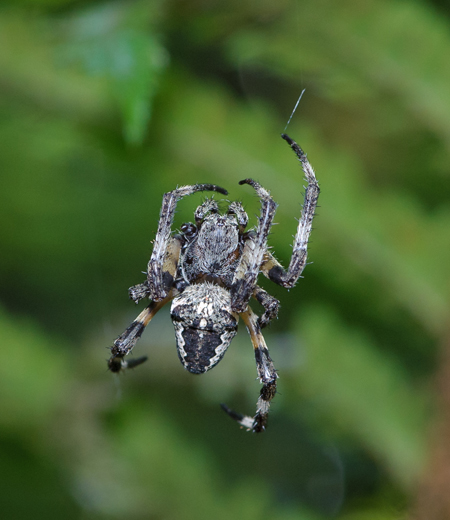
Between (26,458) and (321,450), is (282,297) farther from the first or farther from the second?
(26,458)

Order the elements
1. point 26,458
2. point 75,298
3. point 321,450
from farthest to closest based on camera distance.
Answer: point 75,298 → point 321,450 → point 26,458

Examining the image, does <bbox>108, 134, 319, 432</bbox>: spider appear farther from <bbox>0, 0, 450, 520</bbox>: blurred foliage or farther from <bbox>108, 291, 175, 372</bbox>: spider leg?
<bbox>0, 0, 450, 520</bbox>: blurred foliage

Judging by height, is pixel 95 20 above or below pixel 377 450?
above

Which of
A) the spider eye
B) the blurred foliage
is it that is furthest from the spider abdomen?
the blurred foliage

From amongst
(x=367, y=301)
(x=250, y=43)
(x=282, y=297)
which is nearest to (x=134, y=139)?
(x=250, y=43)

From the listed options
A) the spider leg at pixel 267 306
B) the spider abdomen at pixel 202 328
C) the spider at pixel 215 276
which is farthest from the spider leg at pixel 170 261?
the spider leg at pixel 267 306
